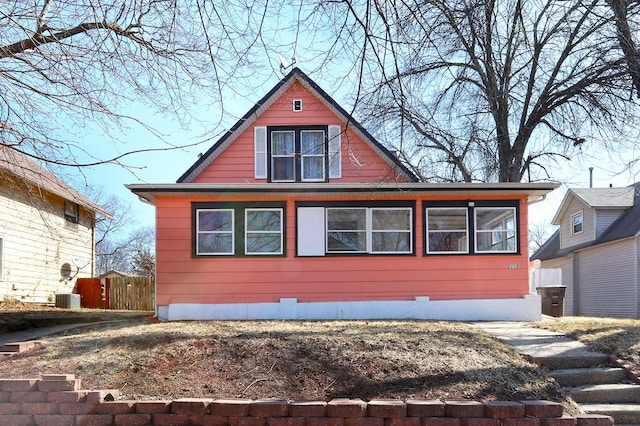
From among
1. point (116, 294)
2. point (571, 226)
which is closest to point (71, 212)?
point (116, 294)

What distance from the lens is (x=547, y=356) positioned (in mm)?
5781

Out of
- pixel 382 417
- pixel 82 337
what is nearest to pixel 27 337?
pixel 82 337

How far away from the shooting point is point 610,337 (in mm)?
6730

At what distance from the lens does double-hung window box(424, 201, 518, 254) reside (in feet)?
34.0

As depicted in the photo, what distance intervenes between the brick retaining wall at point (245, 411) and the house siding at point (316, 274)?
19.4ft

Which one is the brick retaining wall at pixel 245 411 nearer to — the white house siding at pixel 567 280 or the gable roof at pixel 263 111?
the gable roof at pixel 263 111

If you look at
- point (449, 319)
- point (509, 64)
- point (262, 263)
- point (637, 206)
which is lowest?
point (449, 319)

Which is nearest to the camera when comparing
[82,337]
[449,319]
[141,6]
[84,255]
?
[141,6]

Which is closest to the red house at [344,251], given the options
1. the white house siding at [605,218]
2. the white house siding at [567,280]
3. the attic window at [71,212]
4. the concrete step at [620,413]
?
the concrete step at [620,413]

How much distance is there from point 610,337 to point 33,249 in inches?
613

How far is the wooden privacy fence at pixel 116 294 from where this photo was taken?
17.9 m

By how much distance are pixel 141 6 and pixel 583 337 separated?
6.90m

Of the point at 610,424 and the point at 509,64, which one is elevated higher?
the point at 509,64

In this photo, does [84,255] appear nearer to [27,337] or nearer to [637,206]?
[27,337]
